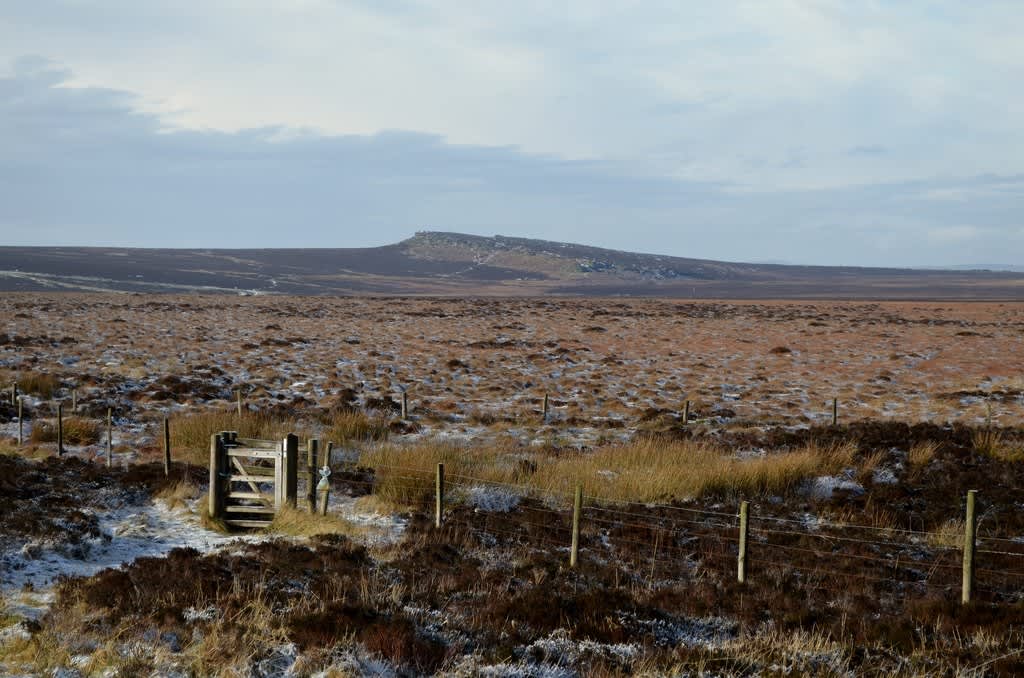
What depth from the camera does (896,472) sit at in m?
15.9

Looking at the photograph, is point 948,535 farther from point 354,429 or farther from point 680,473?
point 354,429

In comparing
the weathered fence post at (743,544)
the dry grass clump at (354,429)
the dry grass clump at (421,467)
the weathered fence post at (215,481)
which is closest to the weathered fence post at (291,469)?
the weathered fence post at (215,481)

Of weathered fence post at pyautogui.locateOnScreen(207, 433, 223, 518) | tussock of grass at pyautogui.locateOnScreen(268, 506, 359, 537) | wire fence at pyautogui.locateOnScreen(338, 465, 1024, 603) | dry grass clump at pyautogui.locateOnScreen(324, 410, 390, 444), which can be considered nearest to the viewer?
wire fence at pyautogui.locateOnScreen(338, 465, 1024, 603)

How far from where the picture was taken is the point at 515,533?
40.5ft

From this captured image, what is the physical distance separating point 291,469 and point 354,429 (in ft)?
22.1

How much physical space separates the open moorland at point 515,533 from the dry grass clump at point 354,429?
100 mm

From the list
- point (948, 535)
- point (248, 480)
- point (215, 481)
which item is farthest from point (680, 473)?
point (215, 481)

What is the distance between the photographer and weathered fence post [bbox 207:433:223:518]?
12.9 meters

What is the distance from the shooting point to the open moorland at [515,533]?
766 centimetres

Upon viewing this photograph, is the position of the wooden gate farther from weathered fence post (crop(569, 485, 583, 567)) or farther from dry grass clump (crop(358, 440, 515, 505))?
weathered fence post (crop(569, 485, 583, 567))

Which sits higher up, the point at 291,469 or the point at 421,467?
the point at 291,469

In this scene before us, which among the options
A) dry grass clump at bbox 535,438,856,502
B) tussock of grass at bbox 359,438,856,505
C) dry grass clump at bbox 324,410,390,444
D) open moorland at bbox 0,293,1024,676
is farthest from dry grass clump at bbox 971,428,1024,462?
dry grass clump at bbox 324,410,390,444

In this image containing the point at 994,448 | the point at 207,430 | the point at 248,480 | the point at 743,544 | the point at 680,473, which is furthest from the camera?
the point at 207,430

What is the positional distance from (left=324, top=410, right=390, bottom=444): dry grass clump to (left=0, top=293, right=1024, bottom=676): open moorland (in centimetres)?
10
